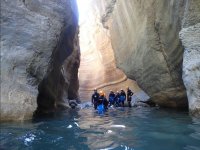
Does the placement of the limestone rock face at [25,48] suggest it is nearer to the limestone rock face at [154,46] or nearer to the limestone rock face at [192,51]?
the limestone rock face at [154,46]

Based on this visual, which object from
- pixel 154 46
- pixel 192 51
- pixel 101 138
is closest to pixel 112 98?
pixel 154 46

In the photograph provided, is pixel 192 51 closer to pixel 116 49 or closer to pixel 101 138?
pixel 101 138

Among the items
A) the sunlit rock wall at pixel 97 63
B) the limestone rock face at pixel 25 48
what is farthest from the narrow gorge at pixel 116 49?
the sunlit rock wall at pixel 97 63

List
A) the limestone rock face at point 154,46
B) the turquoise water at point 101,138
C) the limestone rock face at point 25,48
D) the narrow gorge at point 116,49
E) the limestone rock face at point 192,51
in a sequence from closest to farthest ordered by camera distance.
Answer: the turquoise water at point 101,138 → the limestone rock face at point 25,48 → the narrow gorge at point 116,49 → the limestone rock face at point 192,51 → the limestone rock face at point 154,46

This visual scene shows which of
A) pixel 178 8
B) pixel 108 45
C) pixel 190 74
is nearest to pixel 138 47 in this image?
pixel 178 8

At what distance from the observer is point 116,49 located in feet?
73.6

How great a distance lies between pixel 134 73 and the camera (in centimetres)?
1906

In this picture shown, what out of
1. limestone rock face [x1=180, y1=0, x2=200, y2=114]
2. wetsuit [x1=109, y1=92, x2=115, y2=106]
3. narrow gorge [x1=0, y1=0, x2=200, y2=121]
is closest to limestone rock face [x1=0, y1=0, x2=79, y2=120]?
narrow gorge [x1=0, y1=0, x2=200, y2=121]

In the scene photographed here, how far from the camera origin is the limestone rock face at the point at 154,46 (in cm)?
1336

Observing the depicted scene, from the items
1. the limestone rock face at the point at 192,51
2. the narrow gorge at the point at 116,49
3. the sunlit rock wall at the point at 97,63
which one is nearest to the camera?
the narrow gorge at the point at 116,49

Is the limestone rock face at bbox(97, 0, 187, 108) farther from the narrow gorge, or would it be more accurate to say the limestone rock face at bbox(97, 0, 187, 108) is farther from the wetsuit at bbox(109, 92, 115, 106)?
the wetsuit at bbox(109, 92, 115, 106)

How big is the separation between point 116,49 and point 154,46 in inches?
300

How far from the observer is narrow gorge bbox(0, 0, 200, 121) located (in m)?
10.2

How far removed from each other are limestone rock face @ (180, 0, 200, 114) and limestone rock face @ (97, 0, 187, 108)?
32.4 inches
